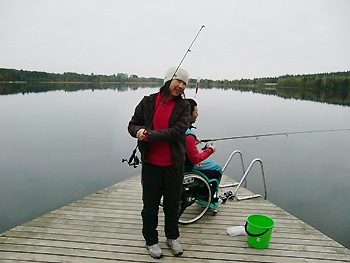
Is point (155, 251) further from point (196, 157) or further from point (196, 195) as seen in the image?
point (196, 157)

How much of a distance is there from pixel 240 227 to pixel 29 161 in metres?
7.36

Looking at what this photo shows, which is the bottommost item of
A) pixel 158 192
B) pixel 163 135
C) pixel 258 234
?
pixel 258 234

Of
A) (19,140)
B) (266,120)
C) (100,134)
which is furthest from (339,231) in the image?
(266,120)

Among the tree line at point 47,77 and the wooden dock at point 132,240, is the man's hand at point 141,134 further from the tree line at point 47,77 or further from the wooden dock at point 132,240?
the tree line at point 47,77

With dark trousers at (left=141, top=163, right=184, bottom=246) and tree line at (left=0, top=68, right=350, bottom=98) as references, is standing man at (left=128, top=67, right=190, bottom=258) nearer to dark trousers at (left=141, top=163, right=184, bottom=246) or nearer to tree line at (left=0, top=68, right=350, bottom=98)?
dark trousers at (left=141, top=163, right=184, bottom=246)

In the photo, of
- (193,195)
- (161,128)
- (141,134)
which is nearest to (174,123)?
(161,128)

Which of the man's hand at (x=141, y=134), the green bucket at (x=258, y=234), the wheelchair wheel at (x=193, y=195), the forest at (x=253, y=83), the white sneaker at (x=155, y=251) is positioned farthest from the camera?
the forest at (x=253, y=83)

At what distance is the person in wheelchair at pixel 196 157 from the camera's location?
2564 mm

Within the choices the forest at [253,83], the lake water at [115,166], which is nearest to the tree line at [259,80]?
the forest at [253,83]

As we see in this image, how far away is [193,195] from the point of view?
2.85 m

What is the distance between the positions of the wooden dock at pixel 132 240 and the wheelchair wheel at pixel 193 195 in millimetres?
117

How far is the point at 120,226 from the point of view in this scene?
287cm

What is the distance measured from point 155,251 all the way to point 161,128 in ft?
3.65

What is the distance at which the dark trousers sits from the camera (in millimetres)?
2150
